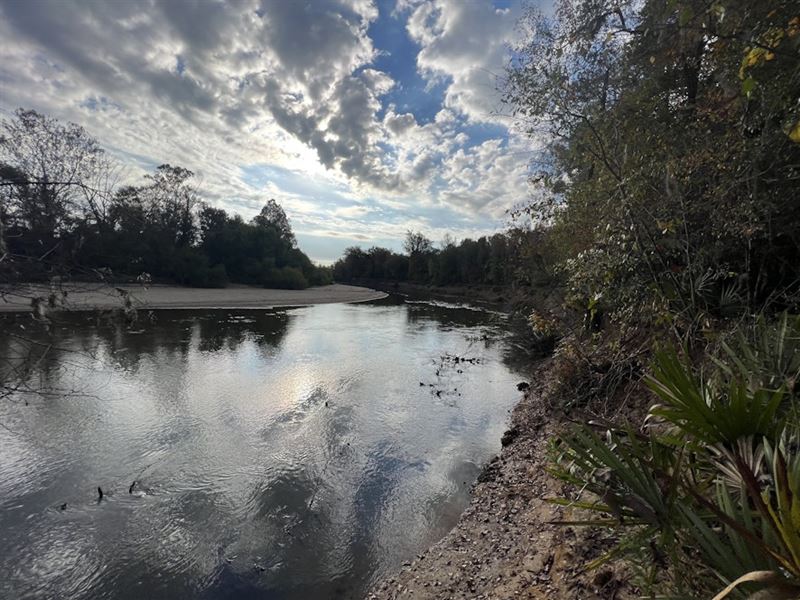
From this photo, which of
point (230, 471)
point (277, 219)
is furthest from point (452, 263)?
point (230, 471)

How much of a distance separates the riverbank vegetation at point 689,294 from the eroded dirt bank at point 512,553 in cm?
37

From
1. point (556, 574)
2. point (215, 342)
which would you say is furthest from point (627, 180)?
point (215, 342)

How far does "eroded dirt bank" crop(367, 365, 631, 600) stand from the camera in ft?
10.1

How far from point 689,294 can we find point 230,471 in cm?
742

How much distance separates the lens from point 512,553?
4016 millimetres

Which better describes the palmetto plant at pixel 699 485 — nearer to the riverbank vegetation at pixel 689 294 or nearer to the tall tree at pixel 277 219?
the riverbank vegetation at pixel 689 294

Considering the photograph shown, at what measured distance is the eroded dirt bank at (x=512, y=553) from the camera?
3.08 m

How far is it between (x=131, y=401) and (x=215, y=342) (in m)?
7.64

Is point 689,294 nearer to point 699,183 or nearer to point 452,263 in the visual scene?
point 699,183

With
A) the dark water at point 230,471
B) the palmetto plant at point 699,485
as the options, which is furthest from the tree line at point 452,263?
the palmetto plant at point 699,485

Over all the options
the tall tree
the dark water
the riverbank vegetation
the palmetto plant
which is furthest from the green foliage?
the tall tree

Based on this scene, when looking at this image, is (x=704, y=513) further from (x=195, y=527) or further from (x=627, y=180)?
(x=195, y=527)

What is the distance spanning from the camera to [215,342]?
16844mm

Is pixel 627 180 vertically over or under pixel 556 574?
over
